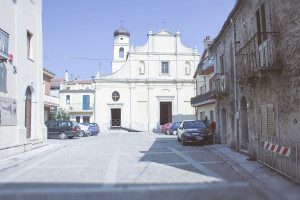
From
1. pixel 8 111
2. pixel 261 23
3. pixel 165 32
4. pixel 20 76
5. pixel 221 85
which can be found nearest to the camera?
pixel 261 23

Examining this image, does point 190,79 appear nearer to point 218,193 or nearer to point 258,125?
point 258,125

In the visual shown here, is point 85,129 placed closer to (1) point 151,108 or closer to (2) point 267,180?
(1) point 151,108

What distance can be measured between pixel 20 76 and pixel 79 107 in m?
27.2

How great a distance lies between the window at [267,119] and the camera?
880cm

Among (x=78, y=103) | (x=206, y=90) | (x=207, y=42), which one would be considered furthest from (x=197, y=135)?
(x=78, y=103)

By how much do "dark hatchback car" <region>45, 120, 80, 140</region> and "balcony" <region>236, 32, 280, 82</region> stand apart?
16.3 meters

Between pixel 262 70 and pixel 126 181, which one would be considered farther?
pixel 262 70

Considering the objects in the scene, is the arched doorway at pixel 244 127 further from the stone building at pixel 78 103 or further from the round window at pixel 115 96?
the stone building at pixel 78 103

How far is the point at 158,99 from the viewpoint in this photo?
37.1m

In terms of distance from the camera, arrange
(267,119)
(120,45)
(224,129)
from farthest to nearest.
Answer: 1. (120,45)
2. (224,129)
3. (267,119)

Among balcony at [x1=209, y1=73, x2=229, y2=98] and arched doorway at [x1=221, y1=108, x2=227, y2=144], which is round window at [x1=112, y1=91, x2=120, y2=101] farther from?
balcony at [x1=209, y1=73, x2=229, y2=98]

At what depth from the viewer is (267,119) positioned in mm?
9180

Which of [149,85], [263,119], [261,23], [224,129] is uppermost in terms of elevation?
[149,85]

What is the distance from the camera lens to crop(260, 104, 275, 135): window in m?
8.80
